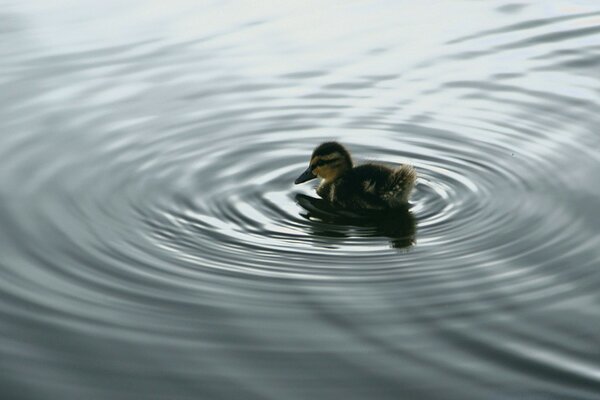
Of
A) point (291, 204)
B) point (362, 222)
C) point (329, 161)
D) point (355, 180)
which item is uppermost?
point (329, 161)

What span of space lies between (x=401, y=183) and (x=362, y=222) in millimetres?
307

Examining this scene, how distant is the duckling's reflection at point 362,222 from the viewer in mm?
5707

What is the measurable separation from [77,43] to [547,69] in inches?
144

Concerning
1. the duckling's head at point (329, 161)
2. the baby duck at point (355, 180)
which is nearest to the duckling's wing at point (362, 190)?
the baby duck at point (355, 180)

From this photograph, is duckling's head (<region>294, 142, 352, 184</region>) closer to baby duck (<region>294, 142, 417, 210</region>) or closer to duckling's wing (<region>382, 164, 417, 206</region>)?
baby duck (<region>294, 142, 417, 210</region>)

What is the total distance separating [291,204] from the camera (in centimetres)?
619

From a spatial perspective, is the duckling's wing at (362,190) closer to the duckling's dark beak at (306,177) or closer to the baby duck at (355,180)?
the baby duck at (355,180)

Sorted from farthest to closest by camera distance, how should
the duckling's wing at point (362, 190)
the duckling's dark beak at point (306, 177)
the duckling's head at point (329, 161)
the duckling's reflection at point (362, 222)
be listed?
1. the duckling's dark beak at point (306, 177)
2. the duckling's head at point (329, 161)
3. the duckling's wing at point (362, 190)
4. the duckling's reflection at point (362, 222)

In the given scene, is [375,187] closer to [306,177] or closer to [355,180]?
[355,180]

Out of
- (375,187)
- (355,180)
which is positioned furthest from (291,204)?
(375,187)

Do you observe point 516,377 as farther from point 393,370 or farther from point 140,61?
point 140,61

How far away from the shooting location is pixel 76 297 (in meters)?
A: 4.91

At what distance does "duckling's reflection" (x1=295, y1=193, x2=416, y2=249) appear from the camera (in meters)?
5.71

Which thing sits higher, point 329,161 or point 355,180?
point 329,161
